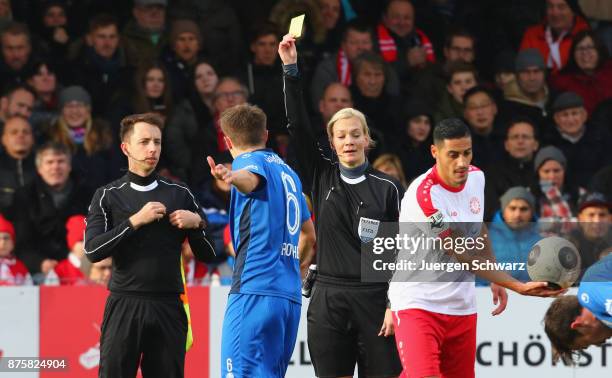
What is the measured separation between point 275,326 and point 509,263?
242cm

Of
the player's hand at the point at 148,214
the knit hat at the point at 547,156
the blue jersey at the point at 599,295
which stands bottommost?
the blue jersey at the point at 599,295

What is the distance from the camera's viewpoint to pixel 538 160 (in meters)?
13.7

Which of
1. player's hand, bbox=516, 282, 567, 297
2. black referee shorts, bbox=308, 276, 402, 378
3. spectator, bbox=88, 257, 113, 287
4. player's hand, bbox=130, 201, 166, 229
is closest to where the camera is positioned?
player's hand, bbox=516, 282, 567, 297

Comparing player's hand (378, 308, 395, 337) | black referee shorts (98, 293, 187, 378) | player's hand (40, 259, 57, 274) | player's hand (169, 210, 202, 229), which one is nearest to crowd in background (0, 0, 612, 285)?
player's hand (40, 259, 57, 274)

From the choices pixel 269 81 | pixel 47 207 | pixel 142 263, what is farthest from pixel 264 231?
pixel 269 81

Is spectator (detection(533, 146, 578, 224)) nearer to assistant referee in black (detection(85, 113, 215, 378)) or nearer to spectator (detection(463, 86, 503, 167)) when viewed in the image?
spectator (detection(463, 86, 503, 167))

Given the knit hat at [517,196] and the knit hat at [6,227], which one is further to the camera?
the knit hat at [517,196]

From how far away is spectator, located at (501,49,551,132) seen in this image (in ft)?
48.6

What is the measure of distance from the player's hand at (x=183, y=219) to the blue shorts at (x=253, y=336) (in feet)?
2.01

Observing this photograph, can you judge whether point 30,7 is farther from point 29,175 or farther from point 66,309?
point 66,309

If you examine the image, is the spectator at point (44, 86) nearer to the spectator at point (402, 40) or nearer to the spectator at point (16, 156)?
the spectator at point (16, 156)

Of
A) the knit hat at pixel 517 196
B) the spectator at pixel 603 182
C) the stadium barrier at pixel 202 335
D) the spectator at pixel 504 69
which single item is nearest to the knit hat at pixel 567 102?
the spectator at pixel 504 69

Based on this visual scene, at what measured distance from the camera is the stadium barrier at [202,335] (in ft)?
37.3

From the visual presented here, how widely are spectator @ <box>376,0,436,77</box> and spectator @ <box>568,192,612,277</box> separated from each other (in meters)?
3.19
